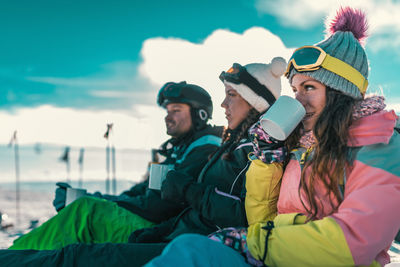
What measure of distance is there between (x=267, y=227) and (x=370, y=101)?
30.7 inches

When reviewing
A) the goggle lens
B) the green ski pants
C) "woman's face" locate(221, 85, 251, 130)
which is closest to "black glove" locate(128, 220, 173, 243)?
the green ski pants

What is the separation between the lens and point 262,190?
1.89m

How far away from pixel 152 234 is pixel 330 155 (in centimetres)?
154

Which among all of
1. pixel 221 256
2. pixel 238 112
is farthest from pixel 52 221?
pixel 221 256

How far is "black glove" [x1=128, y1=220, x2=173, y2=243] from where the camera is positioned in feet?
8.67

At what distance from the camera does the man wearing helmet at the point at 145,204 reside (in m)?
2.80

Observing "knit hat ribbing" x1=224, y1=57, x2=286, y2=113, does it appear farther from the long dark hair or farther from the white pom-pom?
the long dark hair

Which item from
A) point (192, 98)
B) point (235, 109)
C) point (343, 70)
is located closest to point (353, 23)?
point (343, 70)

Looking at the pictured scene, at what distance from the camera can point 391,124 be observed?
154 centimetres

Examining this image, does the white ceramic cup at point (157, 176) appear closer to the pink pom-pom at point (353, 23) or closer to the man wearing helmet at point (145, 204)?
the man wearing helmet at point (145, 204)

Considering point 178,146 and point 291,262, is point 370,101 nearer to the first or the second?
point 291,262

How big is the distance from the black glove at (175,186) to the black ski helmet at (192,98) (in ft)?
3.78

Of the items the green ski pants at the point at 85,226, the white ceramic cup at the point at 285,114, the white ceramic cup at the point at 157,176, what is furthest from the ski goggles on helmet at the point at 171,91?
the white ceramic cup at the point at 285,114

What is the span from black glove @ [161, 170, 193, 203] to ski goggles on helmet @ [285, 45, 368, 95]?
1064 millimetres
